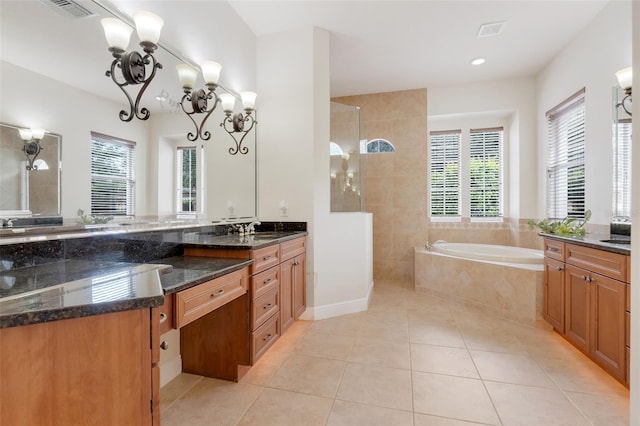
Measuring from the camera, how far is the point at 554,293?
98.7 inches

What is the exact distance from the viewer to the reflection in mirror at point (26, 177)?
3.52 feet

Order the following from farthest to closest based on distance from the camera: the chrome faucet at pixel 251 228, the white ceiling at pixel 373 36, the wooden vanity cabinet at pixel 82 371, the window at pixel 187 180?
1. the chrome faucet at pixel 251 228
2. the window at pixel 187 180
3. the white ceiling at pixel 373 36
4. the wooden vanity cabinet at pixel 82 371

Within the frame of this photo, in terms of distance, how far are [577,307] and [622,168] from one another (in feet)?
4.21

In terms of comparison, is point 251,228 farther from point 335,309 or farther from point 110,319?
point 110,319

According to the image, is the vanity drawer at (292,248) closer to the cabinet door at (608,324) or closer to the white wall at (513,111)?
the cabinet door at (608,324)

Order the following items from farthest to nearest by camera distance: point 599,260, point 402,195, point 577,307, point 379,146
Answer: point 379,146
point 402,195
point 577,307
point 599,260

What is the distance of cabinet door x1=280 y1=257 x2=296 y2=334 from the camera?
231cm

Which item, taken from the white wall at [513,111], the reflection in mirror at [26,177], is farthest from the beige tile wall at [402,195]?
the reflection in mirror at [26,177]

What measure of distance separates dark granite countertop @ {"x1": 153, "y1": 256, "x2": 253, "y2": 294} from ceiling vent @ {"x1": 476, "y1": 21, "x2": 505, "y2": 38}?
10.6 feet

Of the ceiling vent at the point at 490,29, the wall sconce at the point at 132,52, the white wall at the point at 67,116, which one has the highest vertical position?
the ceiling vent at the point at 490,29

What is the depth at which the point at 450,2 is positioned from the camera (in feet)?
8.36

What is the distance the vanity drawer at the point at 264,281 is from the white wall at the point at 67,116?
3.25ft

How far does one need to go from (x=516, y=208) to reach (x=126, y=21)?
472cm

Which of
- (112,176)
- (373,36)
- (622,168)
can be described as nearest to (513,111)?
(622,168)
